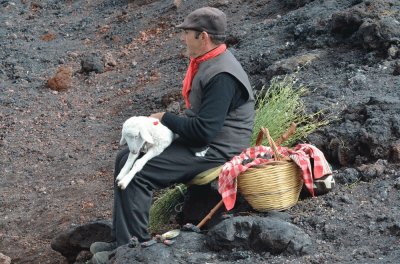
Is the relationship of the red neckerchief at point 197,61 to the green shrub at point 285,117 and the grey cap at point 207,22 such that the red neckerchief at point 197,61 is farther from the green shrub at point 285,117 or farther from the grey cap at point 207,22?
the green shrub at point 285,117

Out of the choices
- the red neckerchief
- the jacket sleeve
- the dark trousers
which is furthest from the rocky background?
the red neckerchief

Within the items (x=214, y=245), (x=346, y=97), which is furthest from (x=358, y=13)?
(x=214, y=245)

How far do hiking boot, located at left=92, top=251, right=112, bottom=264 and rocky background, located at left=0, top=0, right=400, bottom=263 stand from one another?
0.38 meters

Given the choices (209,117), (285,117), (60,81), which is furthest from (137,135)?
(60,81)

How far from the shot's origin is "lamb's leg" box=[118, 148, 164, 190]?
16.3 feet

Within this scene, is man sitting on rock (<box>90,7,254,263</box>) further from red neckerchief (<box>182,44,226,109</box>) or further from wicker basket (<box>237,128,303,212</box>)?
wicker basket (<box>237,128,303,212</box>)

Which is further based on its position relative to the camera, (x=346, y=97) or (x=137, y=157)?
(x=346, y=97)

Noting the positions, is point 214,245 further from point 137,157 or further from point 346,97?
point 346,97

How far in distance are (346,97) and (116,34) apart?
7.35 metres

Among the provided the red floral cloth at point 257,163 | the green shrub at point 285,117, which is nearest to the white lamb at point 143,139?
the red floral cloth at point 257,163

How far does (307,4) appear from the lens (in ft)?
35.8

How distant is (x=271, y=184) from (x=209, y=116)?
57 cm

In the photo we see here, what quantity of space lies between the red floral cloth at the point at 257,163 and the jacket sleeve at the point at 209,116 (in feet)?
0.80

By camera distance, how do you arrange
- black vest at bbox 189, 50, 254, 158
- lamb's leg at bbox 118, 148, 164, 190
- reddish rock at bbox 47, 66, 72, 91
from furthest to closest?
reddish rock at bbox 47, 66, 72, 91, black vest at bbox 189, 50, 254, 158, lamb's leg at bbox 118, 148, 164, 190
